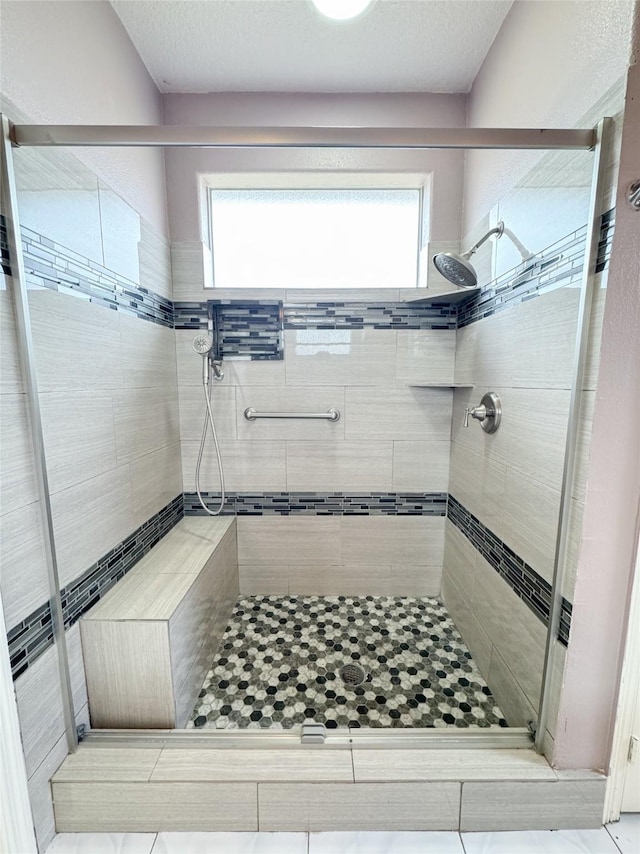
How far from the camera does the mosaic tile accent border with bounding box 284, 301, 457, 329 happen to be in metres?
1.76

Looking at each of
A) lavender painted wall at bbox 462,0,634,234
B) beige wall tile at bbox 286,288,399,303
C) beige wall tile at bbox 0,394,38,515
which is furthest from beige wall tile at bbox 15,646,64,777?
lavender painted wall at bbox 462,0,634,234

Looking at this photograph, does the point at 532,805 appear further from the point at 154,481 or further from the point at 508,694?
the point at 154,481

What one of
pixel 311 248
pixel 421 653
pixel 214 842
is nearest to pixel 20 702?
pixel 214 842

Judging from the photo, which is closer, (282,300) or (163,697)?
(163,697)

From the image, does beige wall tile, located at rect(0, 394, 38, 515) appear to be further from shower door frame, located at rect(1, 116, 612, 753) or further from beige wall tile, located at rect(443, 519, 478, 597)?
beige wall tile, located at rect(443, 519, 478, 597)

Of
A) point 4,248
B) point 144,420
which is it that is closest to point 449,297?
point 144,420

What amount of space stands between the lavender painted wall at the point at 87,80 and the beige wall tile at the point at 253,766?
1.75 meters

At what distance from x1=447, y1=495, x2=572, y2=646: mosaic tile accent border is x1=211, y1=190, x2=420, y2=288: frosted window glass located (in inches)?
48.3

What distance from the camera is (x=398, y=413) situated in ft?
6.05

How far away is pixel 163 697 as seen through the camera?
111 cm

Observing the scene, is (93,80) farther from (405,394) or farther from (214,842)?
(214,842)

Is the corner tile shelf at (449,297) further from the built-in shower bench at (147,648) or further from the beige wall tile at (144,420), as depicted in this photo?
the built-in shower bench at (147,648)

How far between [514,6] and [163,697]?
8.62ft

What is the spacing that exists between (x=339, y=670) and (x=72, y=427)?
1.34m
